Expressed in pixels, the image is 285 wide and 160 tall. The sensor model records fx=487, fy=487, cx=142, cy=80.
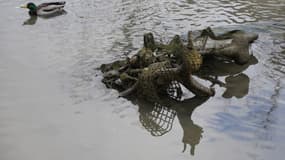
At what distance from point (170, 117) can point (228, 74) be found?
205 cm

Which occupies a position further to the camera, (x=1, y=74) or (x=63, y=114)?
(x=1, y=74)

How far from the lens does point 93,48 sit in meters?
10.4

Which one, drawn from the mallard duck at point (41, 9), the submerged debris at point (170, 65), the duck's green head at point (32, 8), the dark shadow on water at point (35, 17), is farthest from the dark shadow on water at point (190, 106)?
the duck's green head at point (32, 8)

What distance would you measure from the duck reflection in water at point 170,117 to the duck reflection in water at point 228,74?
65 centimetres

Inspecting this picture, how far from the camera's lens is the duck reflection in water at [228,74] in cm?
816

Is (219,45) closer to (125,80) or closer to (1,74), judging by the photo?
(125,80)

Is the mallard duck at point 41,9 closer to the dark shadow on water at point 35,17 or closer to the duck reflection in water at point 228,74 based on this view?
the dark shadow on water at point 35,17

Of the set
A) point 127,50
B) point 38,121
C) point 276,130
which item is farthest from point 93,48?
point 276,130

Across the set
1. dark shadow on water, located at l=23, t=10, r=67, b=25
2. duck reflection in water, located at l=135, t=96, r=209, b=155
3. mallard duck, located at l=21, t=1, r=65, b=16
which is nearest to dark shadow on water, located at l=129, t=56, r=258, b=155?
duck reflection in water, located at l=135, t=96, r=209, b=155

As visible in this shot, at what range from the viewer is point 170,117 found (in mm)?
7355

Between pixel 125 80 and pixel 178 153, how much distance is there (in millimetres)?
2134

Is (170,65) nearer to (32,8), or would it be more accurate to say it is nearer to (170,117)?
(170,117)

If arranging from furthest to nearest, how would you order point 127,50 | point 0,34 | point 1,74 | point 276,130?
1. point 0,34
2. point 127,50
3. point 1,74
4. point 276,130

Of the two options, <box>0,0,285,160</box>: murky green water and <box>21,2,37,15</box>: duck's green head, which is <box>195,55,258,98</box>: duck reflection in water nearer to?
<box>0,0,285,160</box>: murky green water
